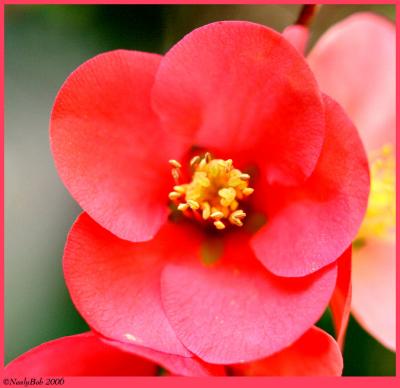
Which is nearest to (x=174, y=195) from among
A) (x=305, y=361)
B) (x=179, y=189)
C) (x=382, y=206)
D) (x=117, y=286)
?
(x=179, y=189)

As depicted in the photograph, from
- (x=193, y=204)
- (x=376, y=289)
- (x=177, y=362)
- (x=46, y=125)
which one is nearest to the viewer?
(x=177, y=362)

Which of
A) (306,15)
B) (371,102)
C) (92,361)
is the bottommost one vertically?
(92,361)

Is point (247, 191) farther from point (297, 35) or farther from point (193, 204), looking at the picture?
point (297, 35)

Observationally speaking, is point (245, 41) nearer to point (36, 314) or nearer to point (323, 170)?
point (323, 170)

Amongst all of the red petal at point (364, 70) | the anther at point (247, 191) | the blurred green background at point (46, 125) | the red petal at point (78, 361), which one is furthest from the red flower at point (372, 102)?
the red petal at point (78, 361)

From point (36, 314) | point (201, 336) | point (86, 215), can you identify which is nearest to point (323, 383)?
point (201, 336)

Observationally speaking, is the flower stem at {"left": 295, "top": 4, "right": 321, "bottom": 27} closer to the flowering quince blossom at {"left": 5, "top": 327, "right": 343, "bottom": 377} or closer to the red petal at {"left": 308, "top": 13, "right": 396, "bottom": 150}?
the red petal at {"left": 308, "top": 13, "right": 396, "bottom": 150}
